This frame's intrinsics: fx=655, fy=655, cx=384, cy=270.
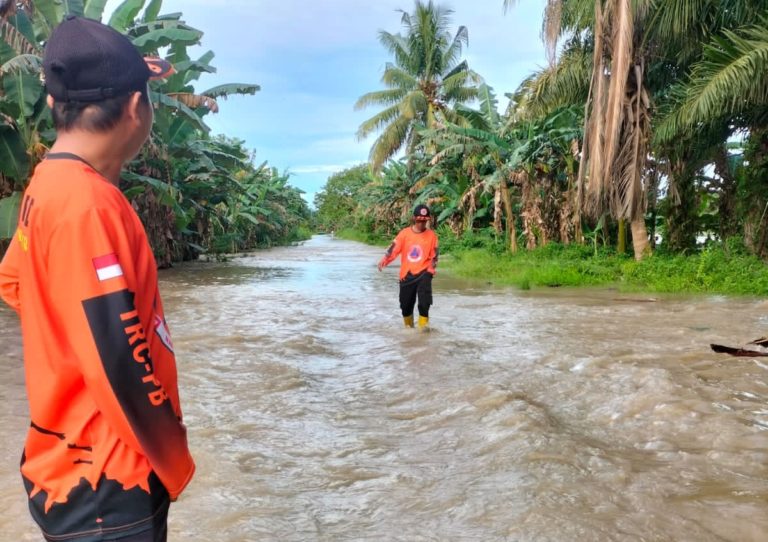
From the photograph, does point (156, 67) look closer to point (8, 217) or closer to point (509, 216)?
point (8, 217)

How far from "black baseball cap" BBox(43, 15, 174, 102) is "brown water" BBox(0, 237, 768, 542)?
228 cm

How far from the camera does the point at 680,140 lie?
1410cm

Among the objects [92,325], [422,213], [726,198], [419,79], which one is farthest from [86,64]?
[419,79]

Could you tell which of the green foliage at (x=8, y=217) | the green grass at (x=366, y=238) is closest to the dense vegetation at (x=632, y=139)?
the green foliage at (x=8, y=217)

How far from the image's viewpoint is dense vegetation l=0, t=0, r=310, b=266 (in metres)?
11.8

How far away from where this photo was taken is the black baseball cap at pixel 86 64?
134cm

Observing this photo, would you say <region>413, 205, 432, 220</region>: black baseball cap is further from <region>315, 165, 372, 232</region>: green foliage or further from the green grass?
<region>315, 165, 372, 232</region>: green foliage

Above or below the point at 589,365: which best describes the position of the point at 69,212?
above

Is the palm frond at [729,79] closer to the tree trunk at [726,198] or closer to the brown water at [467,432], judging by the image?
the tree trunk at [726,198]

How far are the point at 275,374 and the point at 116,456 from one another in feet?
16.8

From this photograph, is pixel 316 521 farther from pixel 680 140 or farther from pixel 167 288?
pixel 680 140

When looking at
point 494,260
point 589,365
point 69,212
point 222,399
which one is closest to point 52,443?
point 69,212

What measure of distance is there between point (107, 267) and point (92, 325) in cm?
11

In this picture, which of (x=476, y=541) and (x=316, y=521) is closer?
(x=476, y=541)
